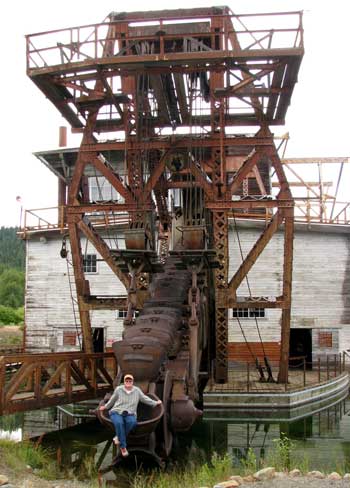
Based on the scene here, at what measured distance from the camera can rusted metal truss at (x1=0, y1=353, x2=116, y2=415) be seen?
44.9ft

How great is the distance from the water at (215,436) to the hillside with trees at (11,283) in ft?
162

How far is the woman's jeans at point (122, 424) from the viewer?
1008 centimetres

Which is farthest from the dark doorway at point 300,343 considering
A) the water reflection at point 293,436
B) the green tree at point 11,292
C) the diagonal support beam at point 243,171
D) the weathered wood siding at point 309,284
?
the green tree at point 11,292

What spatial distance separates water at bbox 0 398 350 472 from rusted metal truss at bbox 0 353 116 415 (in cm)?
89

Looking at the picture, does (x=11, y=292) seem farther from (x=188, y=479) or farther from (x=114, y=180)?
(x=188, y=479)

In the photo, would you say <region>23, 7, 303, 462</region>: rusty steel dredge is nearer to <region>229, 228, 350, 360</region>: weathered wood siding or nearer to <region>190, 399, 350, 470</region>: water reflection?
<region>190, 399, 350, 470</region>: water reflection

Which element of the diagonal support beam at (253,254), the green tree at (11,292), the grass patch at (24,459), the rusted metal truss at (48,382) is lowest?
the green tree at (11,292)

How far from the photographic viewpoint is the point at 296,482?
8.42 meters

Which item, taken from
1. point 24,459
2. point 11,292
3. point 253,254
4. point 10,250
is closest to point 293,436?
point 253,254

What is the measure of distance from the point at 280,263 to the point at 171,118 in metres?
10.3

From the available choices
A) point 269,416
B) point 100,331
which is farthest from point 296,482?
point 100,331

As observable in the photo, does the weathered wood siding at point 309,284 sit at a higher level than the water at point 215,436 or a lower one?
higher

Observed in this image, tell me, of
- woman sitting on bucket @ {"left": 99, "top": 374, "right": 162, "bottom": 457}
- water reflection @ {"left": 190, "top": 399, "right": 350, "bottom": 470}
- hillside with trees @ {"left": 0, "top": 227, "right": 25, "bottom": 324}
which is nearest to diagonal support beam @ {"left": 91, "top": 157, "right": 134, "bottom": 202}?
water reflection @ {"left": 190, "top": 399, "right": 350, "bottom": 470}

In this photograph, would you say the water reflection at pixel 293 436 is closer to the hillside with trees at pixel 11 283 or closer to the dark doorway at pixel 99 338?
the dark doorway at pixel 99 338
